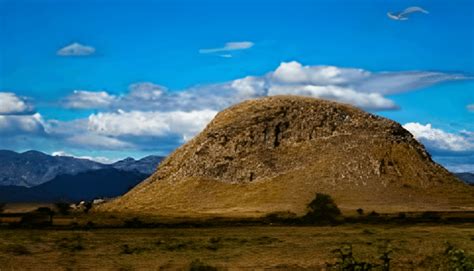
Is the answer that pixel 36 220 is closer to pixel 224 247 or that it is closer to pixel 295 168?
pixel 224 247

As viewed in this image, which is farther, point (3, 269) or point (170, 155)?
point (170, 155)

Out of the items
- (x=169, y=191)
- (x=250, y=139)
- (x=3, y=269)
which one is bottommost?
(x=3, y=269)

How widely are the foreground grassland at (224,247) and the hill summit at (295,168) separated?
5584 cm

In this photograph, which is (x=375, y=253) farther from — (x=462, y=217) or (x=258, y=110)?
(x=258, y=110)

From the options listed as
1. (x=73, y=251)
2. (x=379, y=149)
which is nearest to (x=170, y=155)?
(x=379, y=149)

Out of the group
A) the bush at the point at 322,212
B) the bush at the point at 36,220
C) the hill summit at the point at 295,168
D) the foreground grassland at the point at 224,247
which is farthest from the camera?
the hill summit at the point at 295,168

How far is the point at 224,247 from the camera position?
7012cm

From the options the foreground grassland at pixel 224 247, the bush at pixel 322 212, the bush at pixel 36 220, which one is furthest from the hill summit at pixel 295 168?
the foreground grassland at pixel 224 247

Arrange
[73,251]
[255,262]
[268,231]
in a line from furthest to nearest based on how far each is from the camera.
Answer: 1. [268,231]
2. [73,251]
3. [255,262]

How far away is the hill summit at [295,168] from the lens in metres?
156

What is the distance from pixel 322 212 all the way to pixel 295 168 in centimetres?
4918

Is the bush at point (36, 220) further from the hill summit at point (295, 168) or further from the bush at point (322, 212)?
the bush at point (322, 212)

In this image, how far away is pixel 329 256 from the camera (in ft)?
200

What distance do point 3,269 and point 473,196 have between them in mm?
130072
